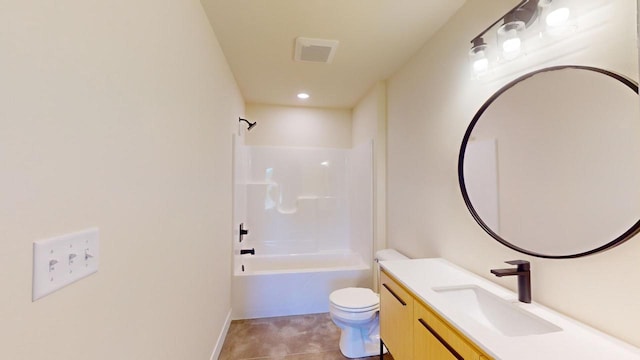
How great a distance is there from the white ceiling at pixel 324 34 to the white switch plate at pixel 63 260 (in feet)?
5.17

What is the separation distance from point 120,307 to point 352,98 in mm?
3201

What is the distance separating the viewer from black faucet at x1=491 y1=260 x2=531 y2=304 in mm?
1213

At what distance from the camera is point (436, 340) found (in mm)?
1184

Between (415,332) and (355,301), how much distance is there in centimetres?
87

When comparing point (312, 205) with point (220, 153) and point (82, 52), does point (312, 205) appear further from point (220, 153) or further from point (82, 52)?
point (82, 52)

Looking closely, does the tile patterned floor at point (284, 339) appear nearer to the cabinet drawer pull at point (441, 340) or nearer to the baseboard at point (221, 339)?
the baseboard at point (221, 339)

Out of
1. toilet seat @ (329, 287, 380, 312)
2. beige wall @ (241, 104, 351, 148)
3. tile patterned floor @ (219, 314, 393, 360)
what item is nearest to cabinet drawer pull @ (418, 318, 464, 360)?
toilet seat @ (329, 287, 380, 312)

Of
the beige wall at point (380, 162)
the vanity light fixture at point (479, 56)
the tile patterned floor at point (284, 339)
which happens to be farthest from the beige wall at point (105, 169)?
the beige wall at point (380, 162)

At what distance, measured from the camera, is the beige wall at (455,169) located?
3.14ft

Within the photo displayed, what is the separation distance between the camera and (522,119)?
4.31 feet

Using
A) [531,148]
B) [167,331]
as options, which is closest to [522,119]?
[531,148]

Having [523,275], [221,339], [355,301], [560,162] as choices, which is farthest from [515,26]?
[221,339]

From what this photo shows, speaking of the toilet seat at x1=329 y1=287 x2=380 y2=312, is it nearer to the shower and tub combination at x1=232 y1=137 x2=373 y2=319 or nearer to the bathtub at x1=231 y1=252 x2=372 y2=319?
the bathtub at x1=231 y1=252 x2=372 y2=319

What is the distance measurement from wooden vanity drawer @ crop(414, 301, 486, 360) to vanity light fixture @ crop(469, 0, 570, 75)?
4.22 ft
